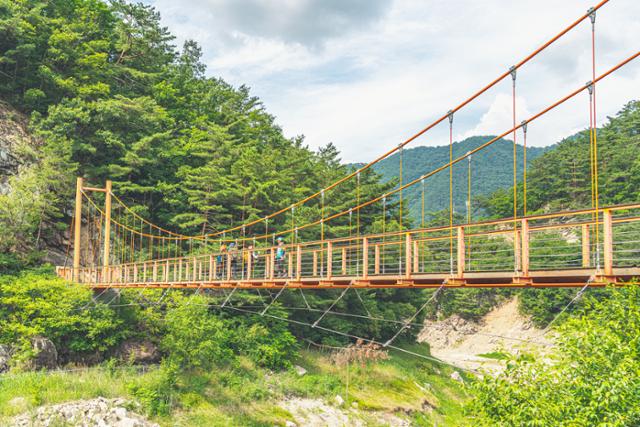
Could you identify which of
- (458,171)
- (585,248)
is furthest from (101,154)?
(458,171)

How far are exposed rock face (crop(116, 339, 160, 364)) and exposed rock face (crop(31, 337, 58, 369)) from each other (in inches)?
77.9

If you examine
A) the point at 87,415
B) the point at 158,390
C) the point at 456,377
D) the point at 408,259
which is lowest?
the point at 456,377

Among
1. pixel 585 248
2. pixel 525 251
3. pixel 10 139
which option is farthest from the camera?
pixel 10 139

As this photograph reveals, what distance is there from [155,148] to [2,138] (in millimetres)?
6149

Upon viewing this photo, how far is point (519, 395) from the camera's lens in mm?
8172

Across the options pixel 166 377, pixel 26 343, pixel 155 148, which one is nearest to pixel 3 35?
pixel 155 148

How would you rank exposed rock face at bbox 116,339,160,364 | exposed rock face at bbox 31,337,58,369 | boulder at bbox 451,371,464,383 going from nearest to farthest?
exposed rock face at bbox 31,337,58,369 < exposed rock face at bbox 116,339,160,364 < boulder at bbox 451,371,464,383

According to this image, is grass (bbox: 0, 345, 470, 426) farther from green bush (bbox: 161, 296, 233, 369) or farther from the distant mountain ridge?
the distant mountain ridge

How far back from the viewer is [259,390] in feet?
53.2

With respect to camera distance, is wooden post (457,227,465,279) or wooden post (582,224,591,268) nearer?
wooden post (582,224,591,268)

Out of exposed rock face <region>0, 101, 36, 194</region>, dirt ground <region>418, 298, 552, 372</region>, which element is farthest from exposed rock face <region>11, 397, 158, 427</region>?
dirt ground <region>418, 298, 552, 372</region>

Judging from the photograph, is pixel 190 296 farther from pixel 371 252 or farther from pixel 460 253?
pixel 460 253

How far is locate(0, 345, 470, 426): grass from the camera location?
510 inches

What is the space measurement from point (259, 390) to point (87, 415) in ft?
17.9
